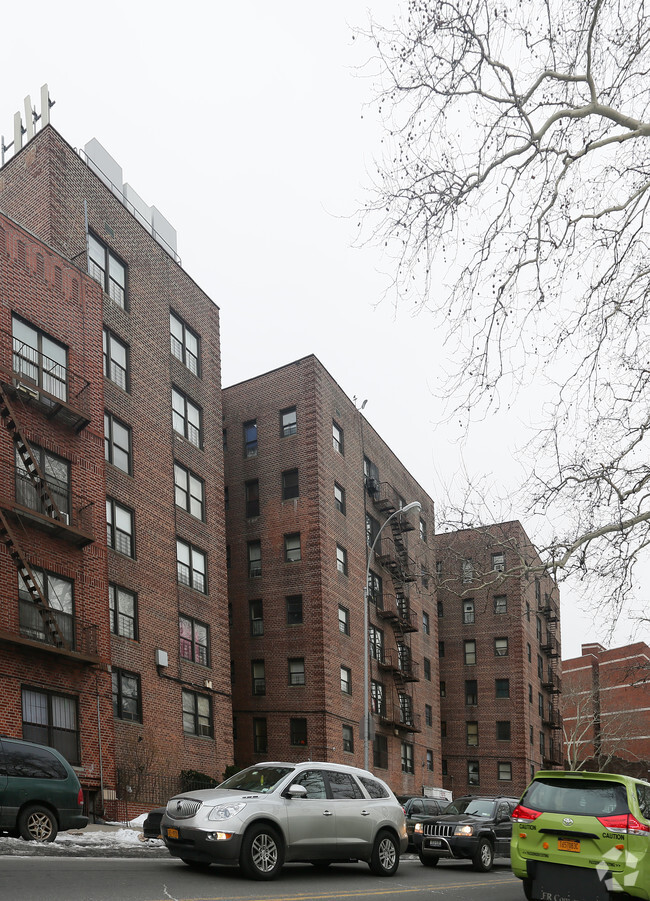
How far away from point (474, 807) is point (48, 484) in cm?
1289

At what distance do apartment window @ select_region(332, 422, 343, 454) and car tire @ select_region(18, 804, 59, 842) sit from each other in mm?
29089

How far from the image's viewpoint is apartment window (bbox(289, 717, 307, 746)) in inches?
1532

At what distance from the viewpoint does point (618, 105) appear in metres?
12.1

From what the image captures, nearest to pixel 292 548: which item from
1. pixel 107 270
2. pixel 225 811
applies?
pixel 107 270

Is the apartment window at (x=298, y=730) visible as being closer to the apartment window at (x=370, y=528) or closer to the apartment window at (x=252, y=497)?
the apartment window at (x=252, y=497)

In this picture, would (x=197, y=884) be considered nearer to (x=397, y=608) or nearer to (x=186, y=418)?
(x=186, y=418)

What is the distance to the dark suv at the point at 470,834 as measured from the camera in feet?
66.3

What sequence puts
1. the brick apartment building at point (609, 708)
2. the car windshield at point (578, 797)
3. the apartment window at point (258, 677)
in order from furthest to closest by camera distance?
the brick apartment building at point (609, 708) → the apartment window at point (258, 677) → the car windshield at point (578, 797)

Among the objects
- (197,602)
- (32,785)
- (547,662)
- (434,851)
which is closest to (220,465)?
(197,602)

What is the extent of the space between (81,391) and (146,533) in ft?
19.9

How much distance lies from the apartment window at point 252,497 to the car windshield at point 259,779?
28196 mm

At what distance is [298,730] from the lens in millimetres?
39188

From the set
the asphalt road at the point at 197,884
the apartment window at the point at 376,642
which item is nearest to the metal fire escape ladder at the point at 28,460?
the asphalt road at the point at 197,884

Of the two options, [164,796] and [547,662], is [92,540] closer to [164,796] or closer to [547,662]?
[164,796]
